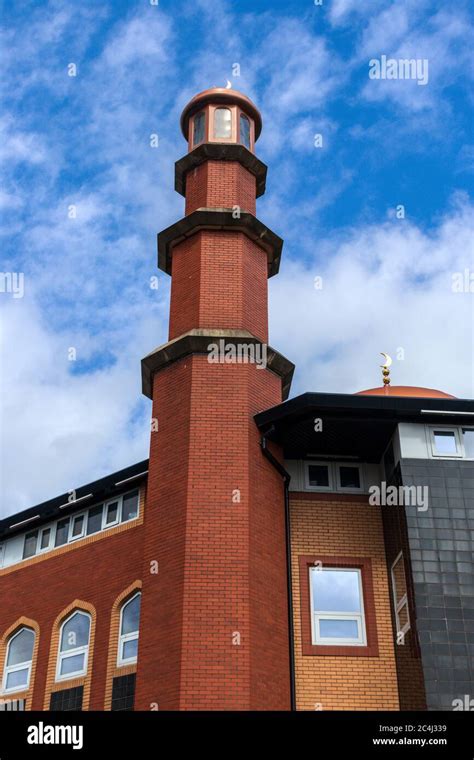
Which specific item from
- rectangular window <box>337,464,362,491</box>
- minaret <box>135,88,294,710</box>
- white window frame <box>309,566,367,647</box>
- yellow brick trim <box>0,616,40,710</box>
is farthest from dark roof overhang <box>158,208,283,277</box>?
yellow brick trim <box>0,616,40,710</box>

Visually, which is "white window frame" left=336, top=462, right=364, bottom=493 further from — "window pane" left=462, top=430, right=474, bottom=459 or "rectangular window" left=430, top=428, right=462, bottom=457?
"window pane" left=462, top=430, right=474, bottom=459

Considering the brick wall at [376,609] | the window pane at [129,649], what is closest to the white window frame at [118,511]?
the window pane at [129,649]

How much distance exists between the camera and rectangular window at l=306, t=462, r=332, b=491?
17406mm

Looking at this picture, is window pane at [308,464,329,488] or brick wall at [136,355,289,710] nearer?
brick wall at [136,355,289,710]

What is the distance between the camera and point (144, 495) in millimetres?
19406

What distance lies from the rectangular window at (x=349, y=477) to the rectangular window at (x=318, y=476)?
0.22 meters

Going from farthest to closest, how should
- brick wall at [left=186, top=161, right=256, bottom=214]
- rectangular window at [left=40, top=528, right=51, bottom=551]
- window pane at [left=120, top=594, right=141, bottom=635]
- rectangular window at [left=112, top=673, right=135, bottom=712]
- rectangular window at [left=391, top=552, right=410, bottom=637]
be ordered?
rectangular window at [left=40, top=528, right=51, bottom=551], brick wall at [left=186, top=161, right=256, bottom=214], window pane at [left=120, top=594, right=141, bottom=635], rectangular window at [left=112, top=673, right=135, bottom=712], rectangular window at [left=391, top=552, right=410, bottom=637]

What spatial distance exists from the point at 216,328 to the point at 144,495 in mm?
4174

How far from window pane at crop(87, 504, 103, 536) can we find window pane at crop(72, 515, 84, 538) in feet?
0.84

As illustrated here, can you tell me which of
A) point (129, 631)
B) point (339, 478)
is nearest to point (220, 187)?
point (339, 478)

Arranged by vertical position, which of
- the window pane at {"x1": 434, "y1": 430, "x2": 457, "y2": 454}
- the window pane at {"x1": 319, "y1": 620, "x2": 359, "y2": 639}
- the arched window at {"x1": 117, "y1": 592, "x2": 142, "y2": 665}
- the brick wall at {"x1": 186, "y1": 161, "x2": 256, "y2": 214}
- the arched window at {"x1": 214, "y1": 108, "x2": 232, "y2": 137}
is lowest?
the window pane at {"x1": 319, "y1": 620, "x2": 359, "y2": 639}

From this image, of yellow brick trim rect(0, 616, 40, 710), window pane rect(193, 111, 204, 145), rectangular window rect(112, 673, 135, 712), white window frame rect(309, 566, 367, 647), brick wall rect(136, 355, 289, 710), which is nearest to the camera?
brick wall rect(136, 355, 289, 710)
